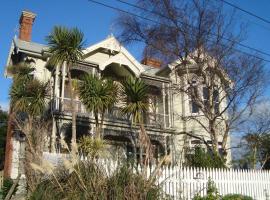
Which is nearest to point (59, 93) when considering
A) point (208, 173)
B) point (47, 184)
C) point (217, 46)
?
point (217, 46)

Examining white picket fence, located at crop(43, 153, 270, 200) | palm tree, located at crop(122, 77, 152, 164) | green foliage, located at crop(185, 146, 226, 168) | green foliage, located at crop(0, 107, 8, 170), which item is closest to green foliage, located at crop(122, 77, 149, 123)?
palm tree, located at crop(122, 77, 152, 164)

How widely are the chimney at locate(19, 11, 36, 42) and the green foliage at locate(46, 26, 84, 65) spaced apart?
8.80 metres

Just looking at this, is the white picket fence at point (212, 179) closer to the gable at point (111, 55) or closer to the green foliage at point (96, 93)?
the green foliage at point (96, 93)

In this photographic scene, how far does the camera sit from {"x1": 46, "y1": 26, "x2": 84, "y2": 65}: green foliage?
56.9 feet

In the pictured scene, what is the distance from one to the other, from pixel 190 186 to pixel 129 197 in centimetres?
574

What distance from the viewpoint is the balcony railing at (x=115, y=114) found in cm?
2048

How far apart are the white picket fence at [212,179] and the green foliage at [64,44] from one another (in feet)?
18.6

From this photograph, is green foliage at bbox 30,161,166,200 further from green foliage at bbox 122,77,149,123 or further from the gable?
the gable

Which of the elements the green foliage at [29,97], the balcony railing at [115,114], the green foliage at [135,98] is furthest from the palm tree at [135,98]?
the green foliage at [29,97]

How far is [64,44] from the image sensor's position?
57.0ft

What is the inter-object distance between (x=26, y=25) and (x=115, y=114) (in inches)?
358

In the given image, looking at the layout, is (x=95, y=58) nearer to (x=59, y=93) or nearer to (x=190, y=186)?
(x=59, y=93)

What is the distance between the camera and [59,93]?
2202cm

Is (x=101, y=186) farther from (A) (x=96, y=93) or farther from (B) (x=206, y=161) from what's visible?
(A) (x=96, y=93)
